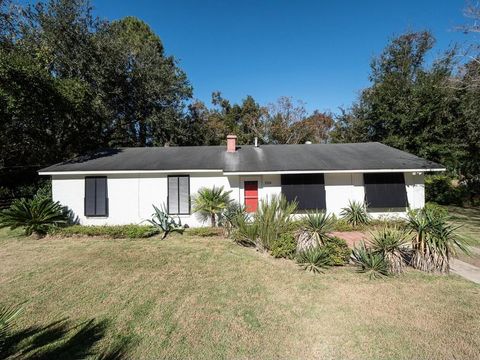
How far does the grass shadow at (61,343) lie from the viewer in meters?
4.00

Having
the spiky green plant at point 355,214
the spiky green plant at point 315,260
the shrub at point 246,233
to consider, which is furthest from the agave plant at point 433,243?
the spiky green plant at point 355,214

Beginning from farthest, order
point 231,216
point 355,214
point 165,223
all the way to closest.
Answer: point 355,214 → point 165,223 → point 231,216

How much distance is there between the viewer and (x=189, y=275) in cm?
699

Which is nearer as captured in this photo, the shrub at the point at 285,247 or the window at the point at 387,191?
the shrub at the point at 285,247

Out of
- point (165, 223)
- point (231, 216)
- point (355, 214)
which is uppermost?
point (231, 216)

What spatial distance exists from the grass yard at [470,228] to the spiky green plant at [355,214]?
330 cm

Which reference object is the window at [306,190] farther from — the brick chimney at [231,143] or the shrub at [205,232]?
the brick chimney at [231,143]

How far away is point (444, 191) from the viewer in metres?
19.3

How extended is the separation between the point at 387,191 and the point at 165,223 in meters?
10.9

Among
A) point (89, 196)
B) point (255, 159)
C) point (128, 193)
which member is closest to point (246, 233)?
point (255, 159)

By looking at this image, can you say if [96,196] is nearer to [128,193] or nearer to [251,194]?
[128,193]

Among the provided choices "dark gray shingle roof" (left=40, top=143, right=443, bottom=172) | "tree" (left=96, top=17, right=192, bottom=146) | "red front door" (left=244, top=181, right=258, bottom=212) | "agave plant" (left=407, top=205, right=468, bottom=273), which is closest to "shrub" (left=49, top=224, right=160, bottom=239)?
"dark gray shingle roof" (left=40, top=143, right=443, bottom=172)

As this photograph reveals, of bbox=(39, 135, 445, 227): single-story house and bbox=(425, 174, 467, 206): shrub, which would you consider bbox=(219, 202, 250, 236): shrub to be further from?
bbox=(425, 174, 467, 206): shrub

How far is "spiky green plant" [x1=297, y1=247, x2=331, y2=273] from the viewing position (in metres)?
7.13
